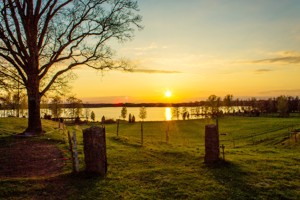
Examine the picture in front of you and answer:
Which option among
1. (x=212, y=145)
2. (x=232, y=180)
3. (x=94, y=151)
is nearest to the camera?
(x=232, y=180)

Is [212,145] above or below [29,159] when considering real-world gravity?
above

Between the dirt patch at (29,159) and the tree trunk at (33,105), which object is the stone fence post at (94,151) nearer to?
the dirt patch at (29,159)

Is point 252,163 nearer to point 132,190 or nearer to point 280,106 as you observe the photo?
point 132,190

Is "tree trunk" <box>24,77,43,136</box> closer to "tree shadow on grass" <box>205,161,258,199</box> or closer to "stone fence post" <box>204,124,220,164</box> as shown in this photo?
"stone fence post" <box>204,124,220,164</box>

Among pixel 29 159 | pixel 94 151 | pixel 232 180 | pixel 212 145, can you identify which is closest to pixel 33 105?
pixel 29 159

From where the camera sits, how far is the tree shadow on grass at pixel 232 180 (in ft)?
39.2

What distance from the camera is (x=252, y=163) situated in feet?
60.0

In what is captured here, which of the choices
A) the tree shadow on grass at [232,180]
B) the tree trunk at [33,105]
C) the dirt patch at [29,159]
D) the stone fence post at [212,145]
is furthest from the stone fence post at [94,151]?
the tree trunk at [33,105]

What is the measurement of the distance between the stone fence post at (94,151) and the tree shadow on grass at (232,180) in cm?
570

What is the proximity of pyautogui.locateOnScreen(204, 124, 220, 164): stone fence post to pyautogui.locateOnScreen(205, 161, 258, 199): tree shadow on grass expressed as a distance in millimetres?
525

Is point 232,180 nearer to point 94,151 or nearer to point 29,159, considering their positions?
point 94,151

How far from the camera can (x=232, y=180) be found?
45.4 ft

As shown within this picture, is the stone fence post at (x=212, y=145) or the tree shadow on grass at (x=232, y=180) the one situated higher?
the stone fence post at (x=212, y=145)

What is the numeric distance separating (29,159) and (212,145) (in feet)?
37.9
